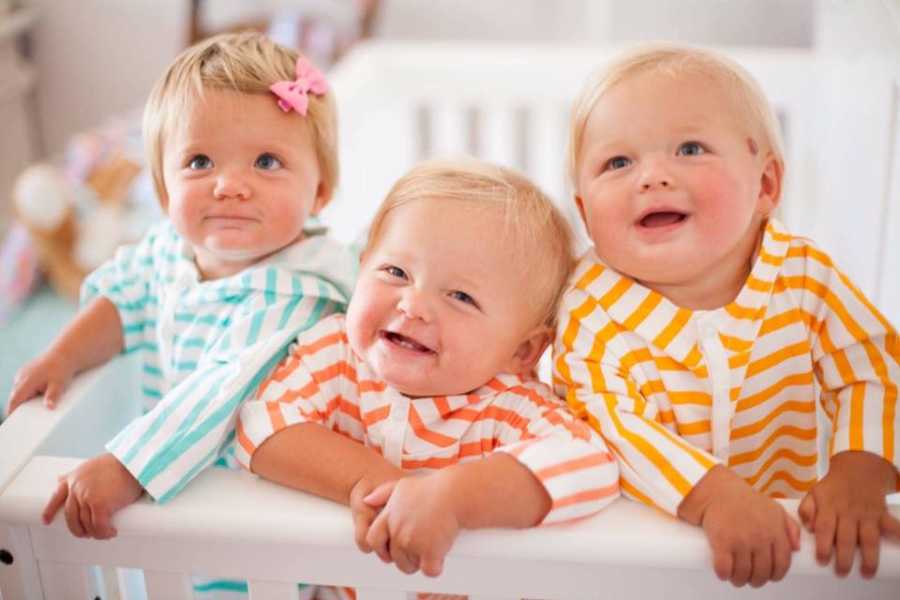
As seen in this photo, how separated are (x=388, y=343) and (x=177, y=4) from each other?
72.0 inches

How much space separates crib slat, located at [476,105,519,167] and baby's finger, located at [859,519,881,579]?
3.74 feet

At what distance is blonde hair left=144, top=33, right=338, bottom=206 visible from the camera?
36.6 inches

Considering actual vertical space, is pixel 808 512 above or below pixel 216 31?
below

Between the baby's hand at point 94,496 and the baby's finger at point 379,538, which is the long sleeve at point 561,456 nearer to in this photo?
the baby's finger at point 379,538

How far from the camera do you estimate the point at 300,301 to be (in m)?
0.94

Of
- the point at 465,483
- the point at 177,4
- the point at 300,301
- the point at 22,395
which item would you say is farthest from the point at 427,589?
the point at 177,4

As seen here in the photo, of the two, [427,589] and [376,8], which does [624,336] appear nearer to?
[427,589]

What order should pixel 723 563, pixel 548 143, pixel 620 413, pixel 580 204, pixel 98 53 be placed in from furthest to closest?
pixel 98 53
pixel 548 143
pixel 580 204
pixel 620 413
pixel 723 563

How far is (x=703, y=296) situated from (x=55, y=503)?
0.56m

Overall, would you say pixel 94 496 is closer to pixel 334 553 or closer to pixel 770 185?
pixel 334 553

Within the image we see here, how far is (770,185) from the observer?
0.87 m

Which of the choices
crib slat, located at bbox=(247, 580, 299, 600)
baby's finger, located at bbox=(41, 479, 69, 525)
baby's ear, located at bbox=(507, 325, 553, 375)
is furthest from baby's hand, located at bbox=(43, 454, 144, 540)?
baby's ear, located at bbox=(507, 325, 553, 375)

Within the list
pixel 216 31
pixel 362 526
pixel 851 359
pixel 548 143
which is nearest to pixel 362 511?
pixel 362 526

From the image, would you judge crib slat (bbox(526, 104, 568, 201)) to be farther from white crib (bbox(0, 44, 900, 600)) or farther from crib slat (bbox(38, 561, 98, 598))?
crib slat (bbox(38, 561, 98, 598))
